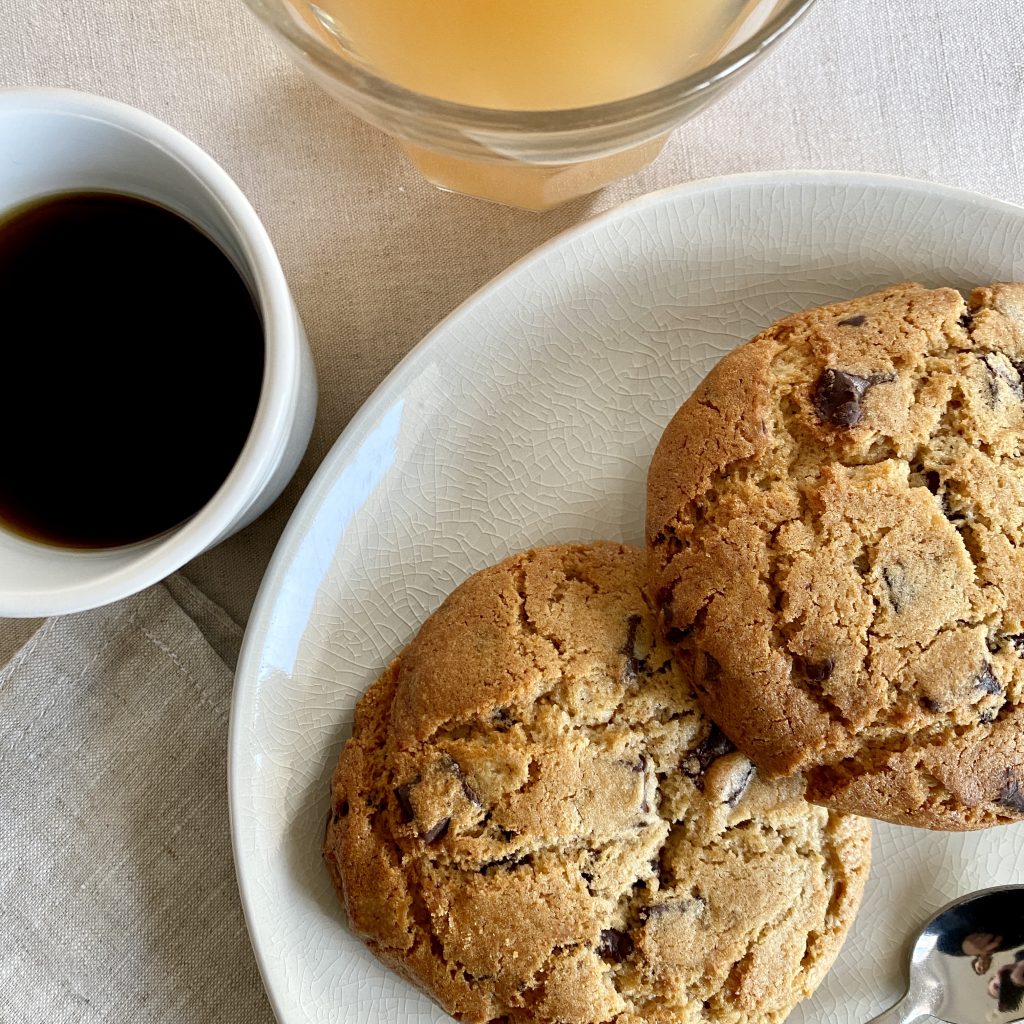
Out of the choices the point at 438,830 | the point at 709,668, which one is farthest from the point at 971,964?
the point at 438,830

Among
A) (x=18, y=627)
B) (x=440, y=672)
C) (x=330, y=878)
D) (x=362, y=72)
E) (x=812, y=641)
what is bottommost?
(x=330, y=878)

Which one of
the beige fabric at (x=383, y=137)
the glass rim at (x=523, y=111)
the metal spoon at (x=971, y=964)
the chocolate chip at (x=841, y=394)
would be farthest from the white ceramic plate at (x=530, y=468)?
the glass rim at (x=523, y=111)

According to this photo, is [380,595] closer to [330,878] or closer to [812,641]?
[330,878]

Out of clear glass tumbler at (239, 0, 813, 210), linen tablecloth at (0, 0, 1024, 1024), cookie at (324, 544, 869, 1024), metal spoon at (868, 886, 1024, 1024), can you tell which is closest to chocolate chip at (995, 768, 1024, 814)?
cookie at (324, 544, 869, 1024)

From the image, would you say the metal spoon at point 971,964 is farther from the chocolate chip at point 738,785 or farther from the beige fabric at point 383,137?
the beige fabric at point 383,137

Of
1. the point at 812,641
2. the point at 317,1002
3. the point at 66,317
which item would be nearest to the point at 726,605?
the point at 812,641

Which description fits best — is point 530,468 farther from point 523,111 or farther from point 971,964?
point 971,964
